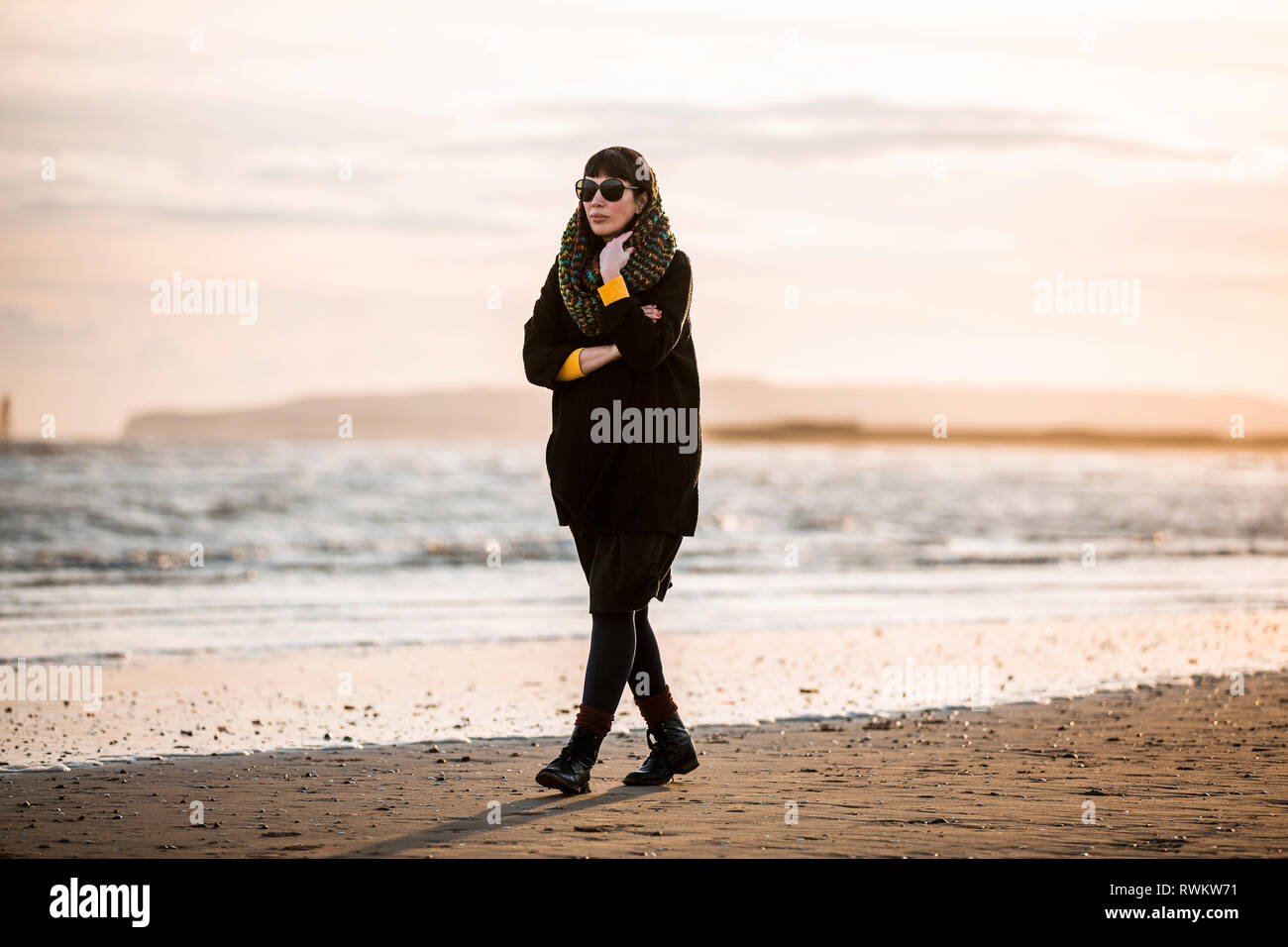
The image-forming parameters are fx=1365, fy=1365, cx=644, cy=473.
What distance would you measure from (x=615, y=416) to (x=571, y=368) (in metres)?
0.23

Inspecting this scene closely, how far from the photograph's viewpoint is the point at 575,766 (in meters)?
4.61

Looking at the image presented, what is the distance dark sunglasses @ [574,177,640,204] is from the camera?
459cm

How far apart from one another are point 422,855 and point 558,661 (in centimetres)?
Answer: 501

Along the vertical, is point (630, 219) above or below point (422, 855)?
above

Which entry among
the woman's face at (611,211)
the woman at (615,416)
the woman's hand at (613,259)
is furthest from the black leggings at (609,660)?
the woman's face at (611,211)

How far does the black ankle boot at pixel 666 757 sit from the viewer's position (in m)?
4.83

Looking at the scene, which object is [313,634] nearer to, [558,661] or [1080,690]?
[558,661]

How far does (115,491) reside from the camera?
27188mm

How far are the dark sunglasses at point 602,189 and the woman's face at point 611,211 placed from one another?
13 millimetres

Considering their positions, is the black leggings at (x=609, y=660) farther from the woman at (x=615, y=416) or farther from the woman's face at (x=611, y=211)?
the woman's face at (x=611, y=211)
